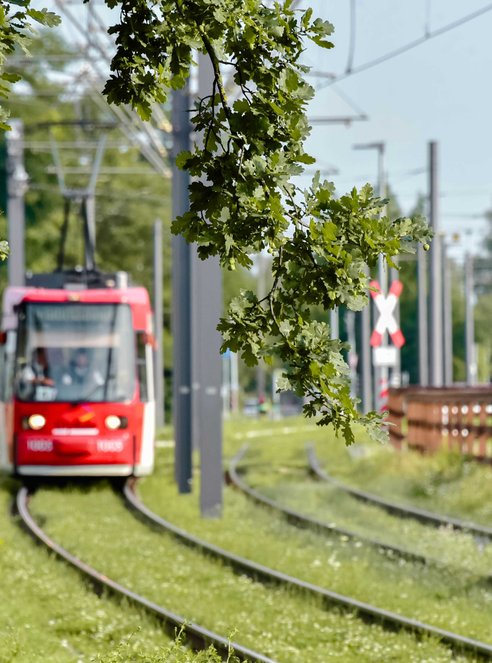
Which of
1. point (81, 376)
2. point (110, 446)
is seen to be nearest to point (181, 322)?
point (81, 376)

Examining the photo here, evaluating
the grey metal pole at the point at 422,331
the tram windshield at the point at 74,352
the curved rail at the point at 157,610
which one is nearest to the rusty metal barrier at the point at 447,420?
the tram windshield at the point at 74,352

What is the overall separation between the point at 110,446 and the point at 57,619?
Result: 9.87m

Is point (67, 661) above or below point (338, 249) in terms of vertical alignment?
below

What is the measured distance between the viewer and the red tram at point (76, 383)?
67.4ft

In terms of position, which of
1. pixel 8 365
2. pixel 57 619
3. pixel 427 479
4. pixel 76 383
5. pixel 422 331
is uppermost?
pixel 422 331

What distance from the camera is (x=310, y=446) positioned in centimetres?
3219

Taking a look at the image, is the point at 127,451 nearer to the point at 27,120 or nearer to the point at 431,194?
the point at 431,194

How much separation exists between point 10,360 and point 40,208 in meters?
39.9

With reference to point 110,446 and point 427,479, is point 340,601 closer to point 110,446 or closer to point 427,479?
point 110,446

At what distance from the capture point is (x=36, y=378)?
20578 mm

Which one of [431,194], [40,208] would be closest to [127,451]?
[431,194]

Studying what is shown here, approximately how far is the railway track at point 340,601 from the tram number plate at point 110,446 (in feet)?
13.3

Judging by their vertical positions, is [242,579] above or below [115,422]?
below

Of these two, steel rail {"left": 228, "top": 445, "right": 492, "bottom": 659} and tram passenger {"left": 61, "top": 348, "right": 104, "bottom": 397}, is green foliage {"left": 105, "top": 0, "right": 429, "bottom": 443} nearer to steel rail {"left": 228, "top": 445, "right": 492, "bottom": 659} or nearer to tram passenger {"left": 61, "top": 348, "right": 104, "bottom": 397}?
steel rail {"left": 228, "top": 445, "right": 492, "bottom": 659}
